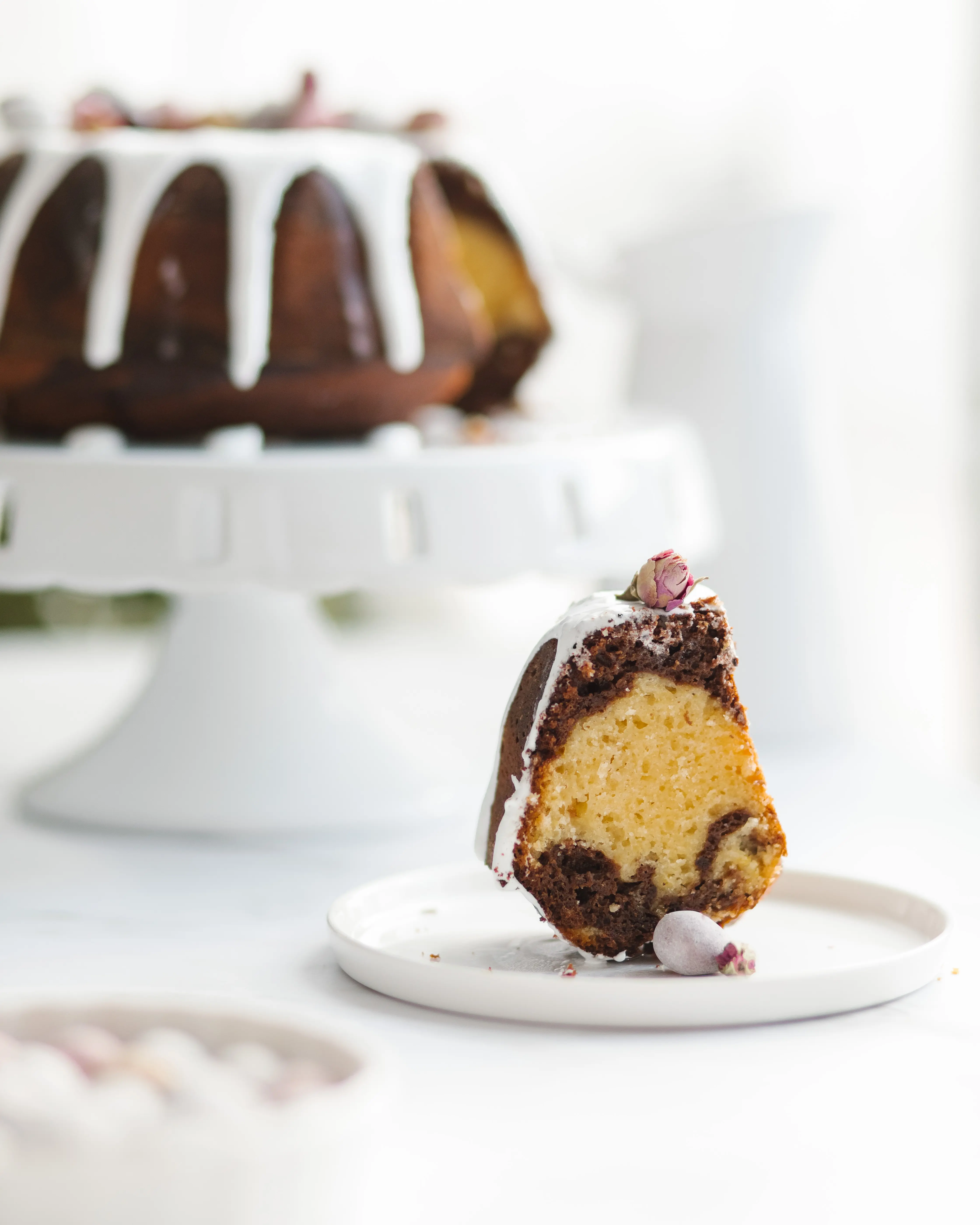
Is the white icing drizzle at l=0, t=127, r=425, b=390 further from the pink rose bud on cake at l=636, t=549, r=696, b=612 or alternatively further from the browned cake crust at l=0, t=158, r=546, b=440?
the pink rose bud on cake at l=636, t=549, r=696, b=612

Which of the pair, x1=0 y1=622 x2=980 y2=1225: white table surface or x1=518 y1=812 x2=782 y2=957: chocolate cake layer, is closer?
x1=0 y1=622 x2=980 y2=1225: white table surface

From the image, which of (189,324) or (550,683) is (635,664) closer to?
(550,683)

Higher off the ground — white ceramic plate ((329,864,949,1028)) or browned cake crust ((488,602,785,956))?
browned cake crust ((488,602,785,956))

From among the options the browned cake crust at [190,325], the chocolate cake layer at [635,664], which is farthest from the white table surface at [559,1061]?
the browned cake crust at [190,325]

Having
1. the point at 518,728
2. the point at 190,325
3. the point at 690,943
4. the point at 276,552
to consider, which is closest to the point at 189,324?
the point at 190,325

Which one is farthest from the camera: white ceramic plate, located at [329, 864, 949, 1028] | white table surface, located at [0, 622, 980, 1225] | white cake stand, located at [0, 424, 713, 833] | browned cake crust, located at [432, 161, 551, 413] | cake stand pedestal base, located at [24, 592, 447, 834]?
browned cake crust, located at [432, 161, 551, 413]

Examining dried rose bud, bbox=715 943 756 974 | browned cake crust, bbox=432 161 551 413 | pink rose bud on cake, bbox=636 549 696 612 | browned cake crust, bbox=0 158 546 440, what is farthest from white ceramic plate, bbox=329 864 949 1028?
browned cake crust, bbox=432 161 551 413

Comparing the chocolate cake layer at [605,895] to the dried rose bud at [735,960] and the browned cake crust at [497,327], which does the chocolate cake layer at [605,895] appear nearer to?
the dried rose bud at [735,960]
